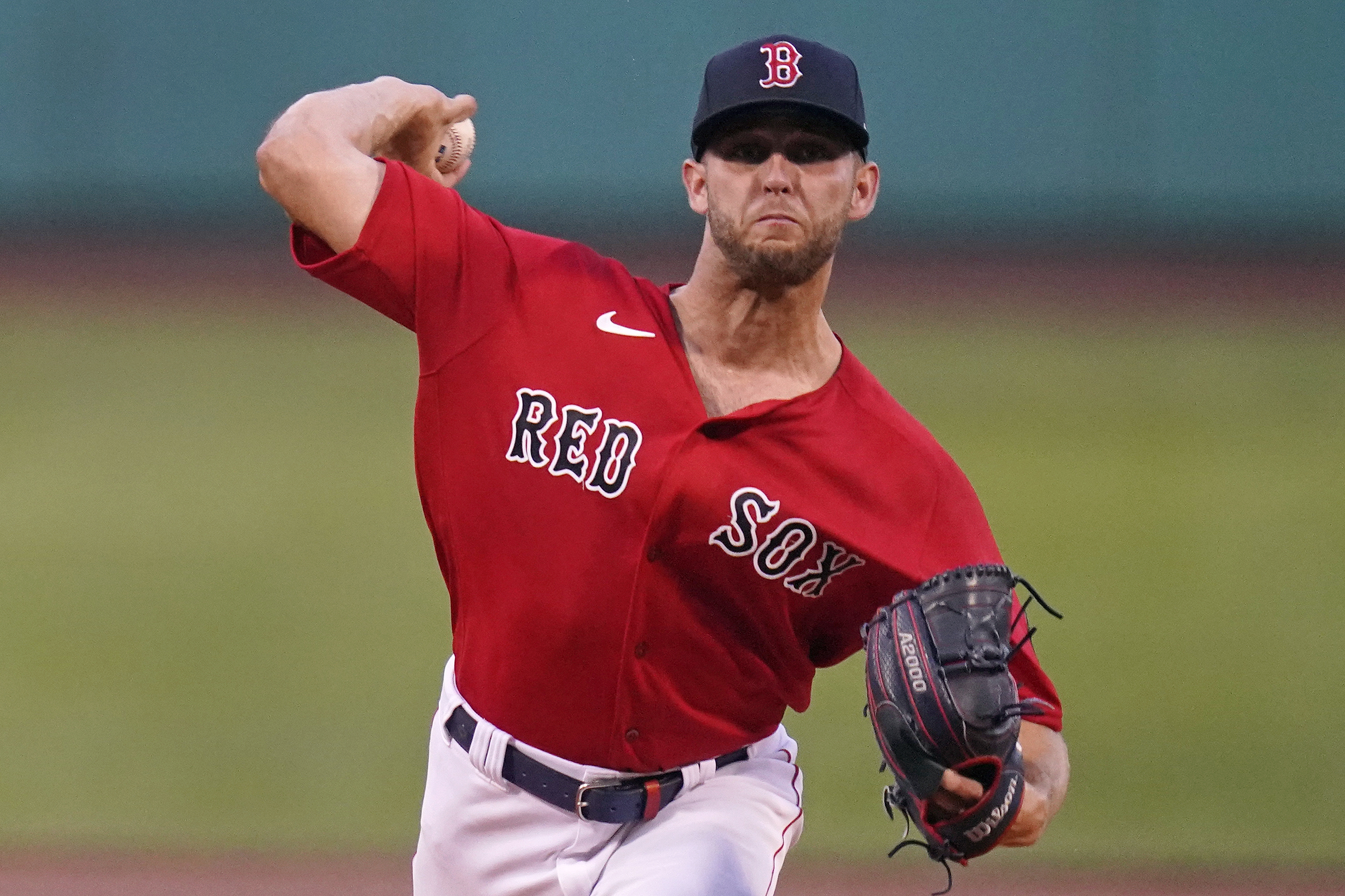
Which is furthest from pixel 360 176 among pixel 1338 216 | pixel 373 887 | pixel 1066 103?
pixel 1338 216

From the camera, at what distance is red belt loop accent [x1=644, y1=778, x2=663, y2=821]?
2982 millimetres

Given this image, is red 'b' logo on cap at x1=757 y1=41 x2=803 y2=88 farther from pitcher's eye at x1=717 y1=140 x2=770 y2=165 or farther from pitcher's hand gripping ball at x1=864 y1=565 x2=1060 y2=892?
pitcher's hand gripping ball at x1=864 y1=565 x2=1060 y2=892

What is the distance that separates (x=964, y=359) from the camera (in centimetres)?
1058

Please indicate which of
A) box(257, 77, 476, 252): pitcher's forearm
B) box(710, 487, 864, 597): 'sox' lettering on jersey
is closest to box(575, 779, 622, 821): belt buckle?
box(710, 487, 864, 597): 'sox' lettering on jersey

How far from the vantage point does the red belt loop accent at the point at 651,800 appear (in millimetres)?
2982

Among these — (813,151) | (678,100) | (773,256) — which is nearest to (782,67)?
(813,151)

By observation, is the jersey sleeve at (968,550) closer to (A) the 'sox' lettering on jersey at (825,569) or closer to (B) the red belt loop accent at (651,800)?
(A) the 'sox' lettering on jersey at (825,569)

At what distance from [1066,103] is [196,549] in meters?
6.45

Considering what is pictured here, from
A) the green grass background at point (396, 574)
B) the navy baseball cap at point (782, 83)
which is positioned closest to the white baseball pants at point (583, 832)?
the navy baseball cap at point (782, 83)

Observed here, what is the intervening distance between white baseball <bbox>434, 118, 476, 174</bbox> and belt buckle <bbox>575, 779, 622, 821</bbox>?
4.25 ft

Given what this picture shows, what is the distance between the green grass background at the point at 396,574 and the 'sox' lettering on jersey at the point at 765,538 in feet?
9.95

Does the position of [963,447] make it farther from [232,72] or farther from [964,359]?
[232,72]

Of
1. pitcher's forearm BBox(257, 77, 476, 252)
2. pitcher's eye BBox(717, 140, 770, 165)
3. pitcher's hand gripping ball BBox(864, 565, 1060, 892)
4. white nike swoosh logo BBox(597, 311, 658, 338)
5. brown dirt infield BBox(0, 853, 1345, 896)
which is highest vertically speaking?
pitcher's eye BBox(717, 140, 770, 165)

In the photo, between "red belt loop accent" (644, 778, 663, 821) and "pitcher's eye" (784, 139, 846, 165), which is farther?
"pitcher's eye" (784, 139, 846, 165)
